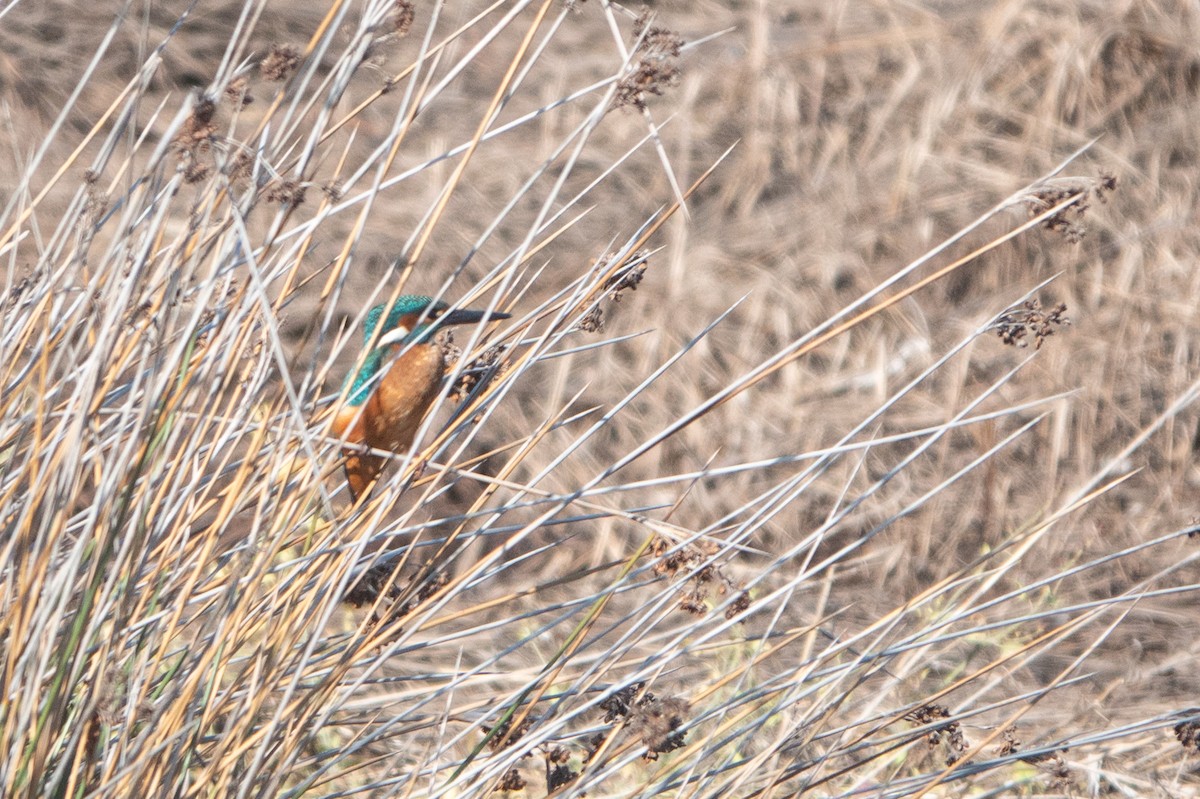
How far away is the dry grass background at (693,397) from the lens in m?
1.37

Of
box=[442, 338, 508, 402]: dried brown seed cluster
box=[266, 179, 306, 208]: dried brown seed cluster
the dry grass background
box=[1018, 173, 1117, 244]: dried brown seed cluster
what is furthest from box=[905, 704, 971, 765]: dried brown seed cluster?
box=[266, 179, 306, 208]: dried brown seed cluster

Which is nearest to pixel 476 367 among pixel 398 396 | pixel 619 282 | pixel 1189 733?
pixel 619 282

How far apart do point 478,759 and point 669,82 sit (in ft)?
2.82

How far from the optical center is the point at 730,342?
4621mm

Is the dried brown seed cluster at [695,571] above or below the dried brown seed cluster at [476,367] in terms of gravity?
below

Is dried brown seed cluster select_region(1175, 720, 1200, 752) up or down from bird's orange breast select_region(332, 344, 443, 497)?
down

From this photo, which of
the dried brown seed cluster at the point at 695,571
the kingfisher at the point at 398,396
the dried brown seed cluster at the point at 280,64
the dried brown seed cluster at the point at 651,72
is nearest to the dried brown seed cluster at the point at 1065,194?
the dried brown seed cluster at the point at 651,72

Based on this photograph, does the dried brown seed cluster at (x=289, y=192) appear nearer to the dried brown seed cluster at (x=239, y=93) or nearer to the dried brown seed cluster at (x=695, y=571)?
the dried brown seed cluster at (x=239, y=93)

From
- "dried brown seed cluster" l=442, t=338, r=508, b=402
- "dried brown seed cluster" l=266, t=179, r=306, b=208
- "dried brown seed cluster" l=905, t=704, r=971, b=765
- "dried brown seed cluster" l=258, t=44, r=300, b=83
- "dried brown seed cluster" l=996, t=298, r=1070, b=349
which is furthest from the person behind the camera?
"dried brown seed cluster" l=442, t=338, r=508, b=402

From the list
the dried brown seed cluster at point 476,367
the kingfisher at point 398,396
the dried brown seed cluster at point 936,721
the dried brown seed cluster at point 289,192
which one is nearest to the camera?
the dried brown seed cluster at point 289,192

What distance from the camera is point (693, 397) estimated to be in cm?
441

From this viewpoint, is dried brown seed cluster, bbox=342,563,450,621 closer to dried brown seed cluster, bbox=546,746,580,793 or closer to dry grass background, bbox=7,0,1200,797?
dry grass background, bbox=7,0,1200,797

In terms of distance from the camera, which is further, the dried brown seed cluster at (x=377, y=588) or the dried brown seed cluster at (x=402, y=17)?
the dried brown seed cluster at (x=377, y=588)

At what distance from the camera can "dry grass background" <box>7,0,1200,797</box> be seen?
137 cm
